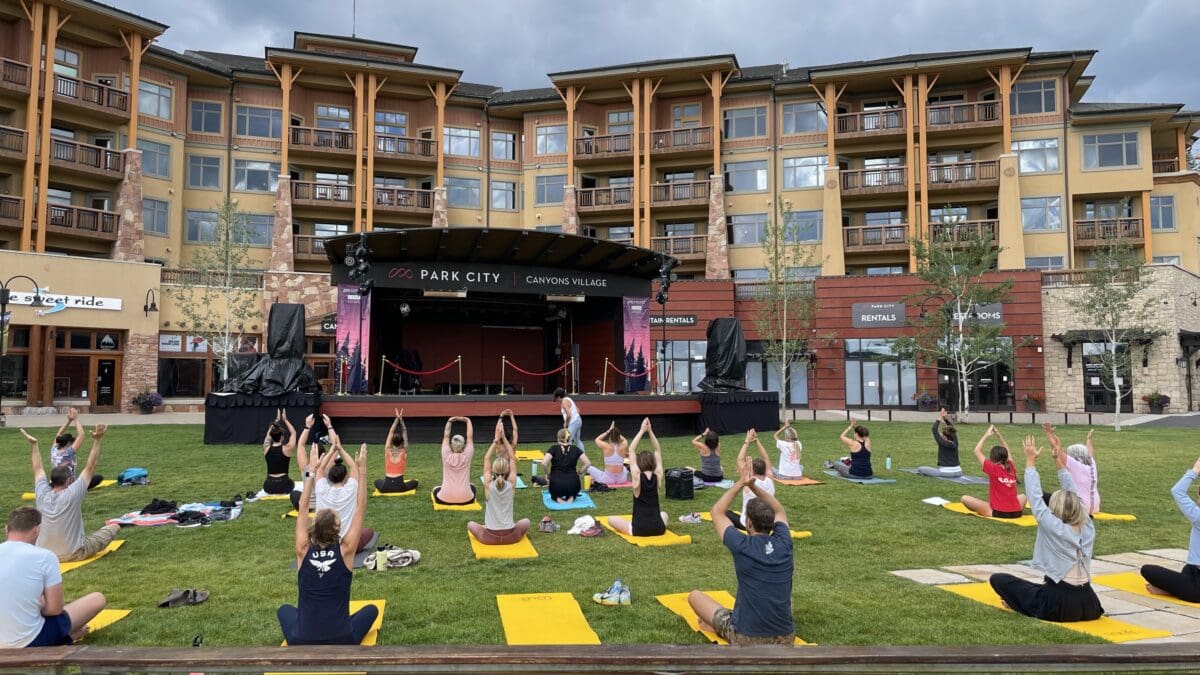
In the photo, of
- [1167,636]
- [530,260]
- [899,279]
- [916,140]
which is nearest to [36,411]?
[530,260]

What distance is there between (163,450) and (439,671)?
17446 millimetres

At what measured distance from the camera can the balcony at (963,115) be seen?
35.4 metres

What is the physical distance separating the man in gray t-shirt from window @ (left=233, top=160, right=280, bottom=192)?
32.9 meters

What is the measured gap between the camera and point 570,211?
128ft

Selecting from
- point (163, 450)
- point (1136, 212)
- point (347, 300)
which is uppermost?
point (1136, 212)

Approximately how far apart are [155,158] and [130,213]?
3.57 m

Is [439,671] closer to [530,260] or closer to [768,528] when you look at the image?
[768,528]

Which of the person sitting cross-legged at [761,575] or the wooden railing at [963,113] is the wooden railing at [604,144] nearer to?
the wooden railing at [963,113]

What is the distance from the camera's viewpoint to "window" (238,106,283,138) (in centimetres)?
3734

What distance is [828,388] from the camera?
116ft

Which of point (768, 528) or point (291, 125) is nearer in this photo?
point (768, 528)

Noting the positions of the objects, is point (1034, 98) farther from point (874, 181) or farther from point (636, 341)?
point (636, 341)

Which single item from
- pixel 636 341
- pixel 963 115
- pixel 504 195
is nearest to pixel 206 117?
pixel 504 195

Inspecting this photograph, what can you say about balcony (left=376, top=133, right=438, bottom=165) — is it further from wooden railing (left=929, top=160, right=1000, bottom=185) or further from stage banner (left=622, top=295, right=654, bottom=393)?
wooden railing (left=929, top=160, right=1000, bottom=185)
